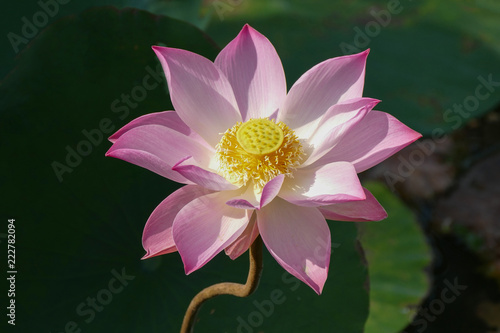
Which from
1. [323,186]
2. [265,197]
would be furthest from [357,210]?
[265,197]

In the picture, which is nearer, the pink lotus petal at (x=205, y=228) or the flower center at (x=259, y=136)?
the pink lotus petal at (x=205, y=228)

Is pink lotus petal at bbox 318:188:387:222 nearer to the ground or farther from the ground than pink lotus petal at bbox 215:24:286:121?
nearer to the ground

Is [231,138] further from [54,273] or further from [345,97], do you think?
[54,273]

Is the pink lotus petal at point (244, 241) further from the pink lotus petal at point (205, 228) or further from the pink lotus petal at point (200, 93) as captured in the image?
the pink lotus petal at point (200, 93)

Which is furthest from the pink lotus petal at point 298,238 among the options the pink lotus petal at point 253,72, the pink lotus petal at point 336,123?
the pink lotus petal at point 253,72

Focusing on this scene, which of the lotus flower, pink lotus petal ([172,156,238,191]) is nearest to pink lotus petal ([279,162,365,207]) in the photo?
the lotus flower

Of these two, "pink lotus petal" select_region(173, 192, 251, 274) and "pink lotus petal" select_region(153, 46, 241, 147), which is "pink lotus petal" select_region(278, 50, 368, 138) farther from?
"pink lotus petal" select_region(173, 192, 251, 274)

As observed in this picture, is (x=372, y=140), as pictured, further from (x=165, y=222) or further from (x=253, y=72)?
(x=165, y=222)
